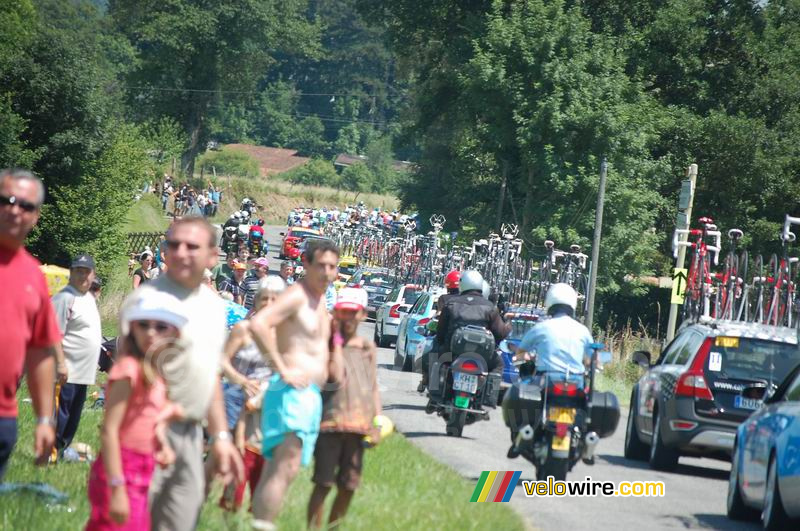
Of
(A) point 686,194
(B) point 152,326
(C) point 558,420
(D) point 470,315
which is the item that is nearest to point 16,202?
(B) point 152,326

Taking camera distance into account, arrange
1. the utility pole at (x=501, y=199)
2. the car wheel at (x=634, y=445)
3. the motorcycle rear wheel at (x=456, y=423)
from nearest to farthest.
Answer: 1. the car wheel at (x=634, y=445)
2. the motorcycle rear wheel at (x=456, y=423)
3. the utility pole at (x=501, y=199)

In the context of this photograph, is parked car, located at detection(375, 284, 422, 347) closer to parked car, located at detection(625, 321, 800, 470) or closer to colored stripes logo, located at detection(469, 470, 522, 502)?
parked car, located at detection(625, 321, 800, 470)

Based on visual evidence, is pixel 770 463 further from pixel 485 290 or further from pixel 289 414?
pixel 485 290

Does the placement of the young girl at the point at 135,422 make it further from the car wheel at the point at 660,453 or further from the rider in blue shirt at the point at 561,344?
the car wheel at the point at 660,453

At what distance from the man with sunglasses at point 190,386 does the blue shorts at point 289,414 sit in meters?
1.26

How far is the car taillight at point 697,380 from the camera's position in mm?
14672

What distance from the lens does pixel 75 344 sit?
12648 mm

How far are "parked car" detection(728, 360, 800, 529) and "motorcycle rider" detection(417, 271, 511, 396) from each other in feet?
13.5

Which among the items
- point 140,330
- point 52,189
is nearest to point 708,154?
point 52,189

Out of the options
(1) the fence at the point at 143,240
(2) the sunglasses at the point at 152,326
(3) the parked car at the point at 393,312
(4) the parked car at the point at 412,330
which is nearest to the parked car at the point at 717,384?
(2) the sunglasses at the point at 152,326

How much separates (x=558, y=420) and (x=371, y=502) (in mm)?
2042

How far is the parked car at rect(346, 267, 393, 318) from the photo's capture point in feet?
142

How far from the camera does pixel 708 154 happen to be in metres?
50.2

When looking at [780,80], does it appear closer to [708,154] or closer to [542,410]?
[708,154]
